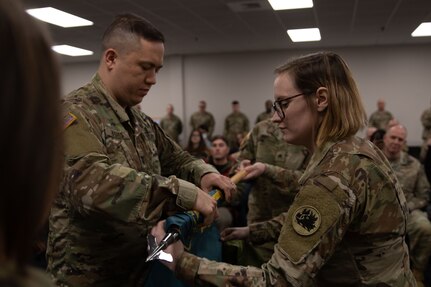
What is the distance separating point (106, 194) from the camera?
122cm

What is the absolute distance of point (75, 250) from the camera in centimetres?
148

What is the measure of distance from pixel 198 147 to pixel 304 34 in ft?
→ 14.9

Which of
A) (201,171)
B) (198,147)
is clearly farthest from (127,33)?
(198,147)

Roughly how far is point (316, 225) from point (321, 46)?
33.4ft

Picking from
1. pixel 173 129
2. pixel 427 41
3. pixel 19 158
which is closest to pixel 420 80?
pixel 427 41

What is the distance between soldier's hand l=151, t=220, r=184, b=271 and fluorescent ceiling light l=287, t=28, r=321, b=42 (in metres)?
7.80

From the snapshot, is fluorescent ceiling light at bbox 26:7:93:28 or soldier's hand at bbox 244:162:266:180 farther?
fluorescent ceiling light at bbox 26:7:93:28

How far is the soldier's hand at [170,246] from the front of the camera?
49.5 inches

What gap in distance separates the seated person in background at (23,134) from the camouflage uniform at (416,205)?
3878mm

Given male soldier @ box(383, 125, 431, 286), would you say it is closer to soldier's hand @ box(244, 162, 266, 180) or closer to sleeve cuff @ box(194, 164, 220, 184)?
soldier's hand @ box(244, 162, 266, 180)

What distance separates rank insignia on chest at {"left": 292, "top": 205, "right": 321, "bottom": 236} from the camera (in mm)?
1139

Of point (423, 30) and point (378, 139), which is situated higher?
point (423, 30)

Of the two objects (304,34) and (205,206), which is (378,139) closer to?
A: (205,206)

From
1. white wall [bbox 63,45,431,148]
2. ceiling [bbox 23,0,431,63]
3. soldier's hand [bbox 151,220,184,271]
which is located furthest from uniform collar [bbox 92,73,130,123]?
white wall [bbox 63,45,431,148]
